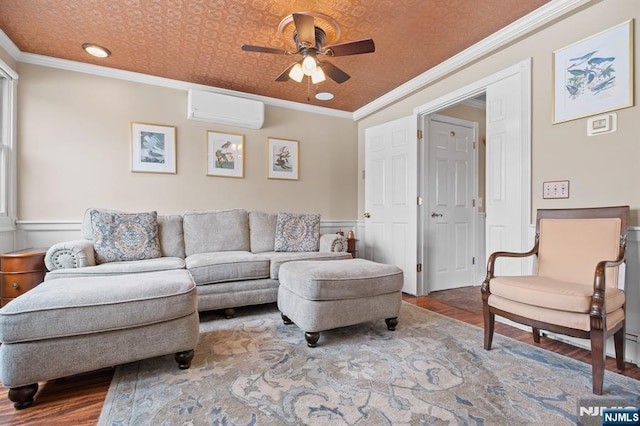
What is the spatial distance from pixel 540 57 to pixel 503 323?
2.22 meters

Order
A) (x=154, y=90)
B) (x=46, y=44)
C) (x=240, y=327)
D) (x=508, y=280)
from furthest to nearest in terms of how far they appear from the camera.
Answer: (x=154, y=90) → (x=46, y=44) → (x=240, y=327) → (x=508, y=280)

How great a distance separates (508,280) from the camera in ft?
6.39

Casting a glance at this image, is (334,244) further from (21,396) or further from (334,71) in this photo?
(21,396)

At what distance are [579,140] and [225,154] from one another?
11.3 feet

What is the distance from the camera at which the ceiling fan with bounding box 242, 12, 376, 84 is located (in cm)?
200

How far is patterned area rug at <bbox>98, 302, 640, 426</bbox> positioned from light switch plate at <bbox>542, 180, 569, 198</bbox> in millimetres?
1134

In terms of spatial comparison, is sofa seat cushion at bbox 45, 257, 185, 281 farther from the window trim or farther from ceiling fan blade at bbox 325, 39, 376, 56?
ceiling fan blade at bbox 325, 39, 376, 56

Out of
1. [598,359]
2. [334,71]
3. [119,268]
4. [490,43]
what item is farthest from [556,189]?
[119,268]

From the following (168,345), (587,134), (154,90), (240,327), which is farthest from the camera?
(154,90)

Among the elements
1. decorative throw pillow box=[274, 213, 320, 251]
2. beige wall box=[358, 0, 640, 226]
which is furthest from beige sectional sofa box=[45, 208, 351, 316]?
beige wall box=[358, 0, 640, 226]

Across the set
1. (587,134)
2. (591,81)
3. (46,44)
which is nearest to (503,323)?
(587,134)

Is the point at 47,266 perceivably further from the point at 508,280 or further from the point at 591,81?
the point at 591,81

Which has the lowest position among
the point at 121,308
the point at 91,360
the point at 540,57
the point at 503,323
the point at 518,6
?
the point at 503,323

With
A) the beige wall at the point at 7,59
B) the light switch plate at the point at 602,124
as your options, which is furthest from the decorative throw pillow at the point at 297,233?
the beige wall at the point at 7,59
